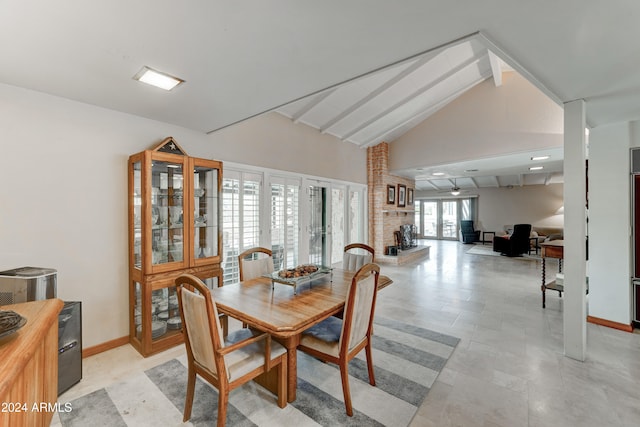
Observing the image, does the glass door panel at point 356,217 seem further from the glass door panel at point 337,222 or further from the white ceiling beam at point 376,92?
the white ceiling beam at point 376,92

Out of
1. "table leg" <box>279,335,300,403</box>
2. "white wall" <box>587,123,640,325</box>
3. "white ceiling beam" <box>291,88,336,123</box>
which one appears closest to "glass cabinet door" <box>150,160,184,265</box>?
"table leg" <box>279,335,300,403</box>

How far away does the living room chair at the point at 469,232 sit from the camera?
11.2 meters

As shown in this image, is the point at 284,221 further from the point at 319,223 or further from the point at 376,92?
the point at 376,92

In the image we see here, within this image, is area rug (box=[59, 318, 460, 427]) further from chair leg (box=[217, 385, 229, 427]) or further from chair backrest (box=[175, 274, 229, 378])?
chair backrest (box=[175, 274, 229, 378])

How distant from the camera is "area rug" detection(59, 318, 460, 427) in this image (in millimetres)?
1738

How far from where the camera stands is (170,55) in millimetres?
1731

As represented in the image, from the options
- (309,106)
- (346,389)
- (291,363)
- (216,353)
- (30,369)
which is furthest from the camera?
(309,106)

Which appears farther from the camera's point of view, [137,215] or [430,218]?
[430,218]

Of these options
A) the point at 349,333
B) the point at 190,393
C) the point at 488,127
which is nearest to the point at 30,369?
the point at 190,393

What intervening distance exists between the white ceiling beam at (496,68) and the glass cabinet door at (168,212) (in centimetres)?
494

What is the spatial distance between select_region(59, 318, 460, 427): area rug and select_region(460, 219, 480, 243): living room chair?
10.1m

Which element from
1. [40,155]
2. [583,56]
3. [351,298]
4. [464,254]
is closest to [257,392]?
[351,298]

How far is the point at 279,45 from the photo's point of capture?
5.45 feet

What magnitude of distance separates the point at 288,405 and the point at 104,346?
2047 millimetres
